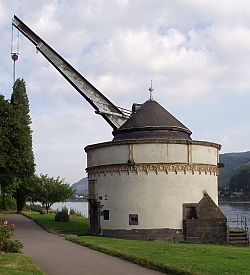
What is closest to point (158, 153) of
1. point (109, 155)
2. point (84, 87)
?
point (109, 155)

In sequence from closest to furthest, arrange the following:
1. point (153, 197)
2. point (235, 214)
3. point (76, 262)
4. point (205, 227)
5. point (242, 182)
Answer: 1. point (76, 262)
2. point (205, 227)
3. point (153, 197)
4. point (235, 214)
5. point (242, 182)

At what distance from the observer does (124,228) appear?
22406 millimetres

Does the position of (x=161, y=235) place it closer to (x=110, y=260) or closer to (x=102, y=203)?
(x=102, y=203)

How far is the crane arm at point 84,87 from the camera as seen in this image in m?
26.0

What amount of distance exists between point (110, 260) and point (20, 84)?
45137 mm

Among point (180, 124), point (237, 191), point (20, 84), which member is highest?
point (20, 84)

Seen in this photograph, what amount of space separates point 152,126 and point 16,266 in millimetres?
14126

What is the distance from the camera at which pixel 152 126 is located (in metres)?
23.8

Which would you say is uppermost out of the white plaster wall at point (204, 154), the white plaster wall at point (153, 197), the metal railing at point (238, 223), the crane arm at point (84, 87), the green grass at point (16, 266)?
the crane arm at point (84, 87)

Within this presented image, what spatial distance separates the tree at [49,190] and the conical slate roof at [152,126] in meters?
23.7

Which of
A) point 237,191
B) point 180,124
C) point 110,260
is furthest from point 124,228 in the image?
point 237,191

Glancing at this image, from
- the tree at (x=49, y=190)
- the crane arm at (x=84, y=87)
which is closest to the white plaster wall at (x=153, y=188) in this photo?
the crane arm at (x=84, y=87)

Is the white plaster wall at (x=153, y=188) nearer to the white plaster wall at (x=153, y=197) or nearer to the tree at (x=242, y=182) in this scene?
the white plaster wall at (x=153, y=197)

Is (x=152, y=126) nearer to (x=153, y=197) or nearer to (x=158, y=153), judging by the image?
(x=158, y=153)
